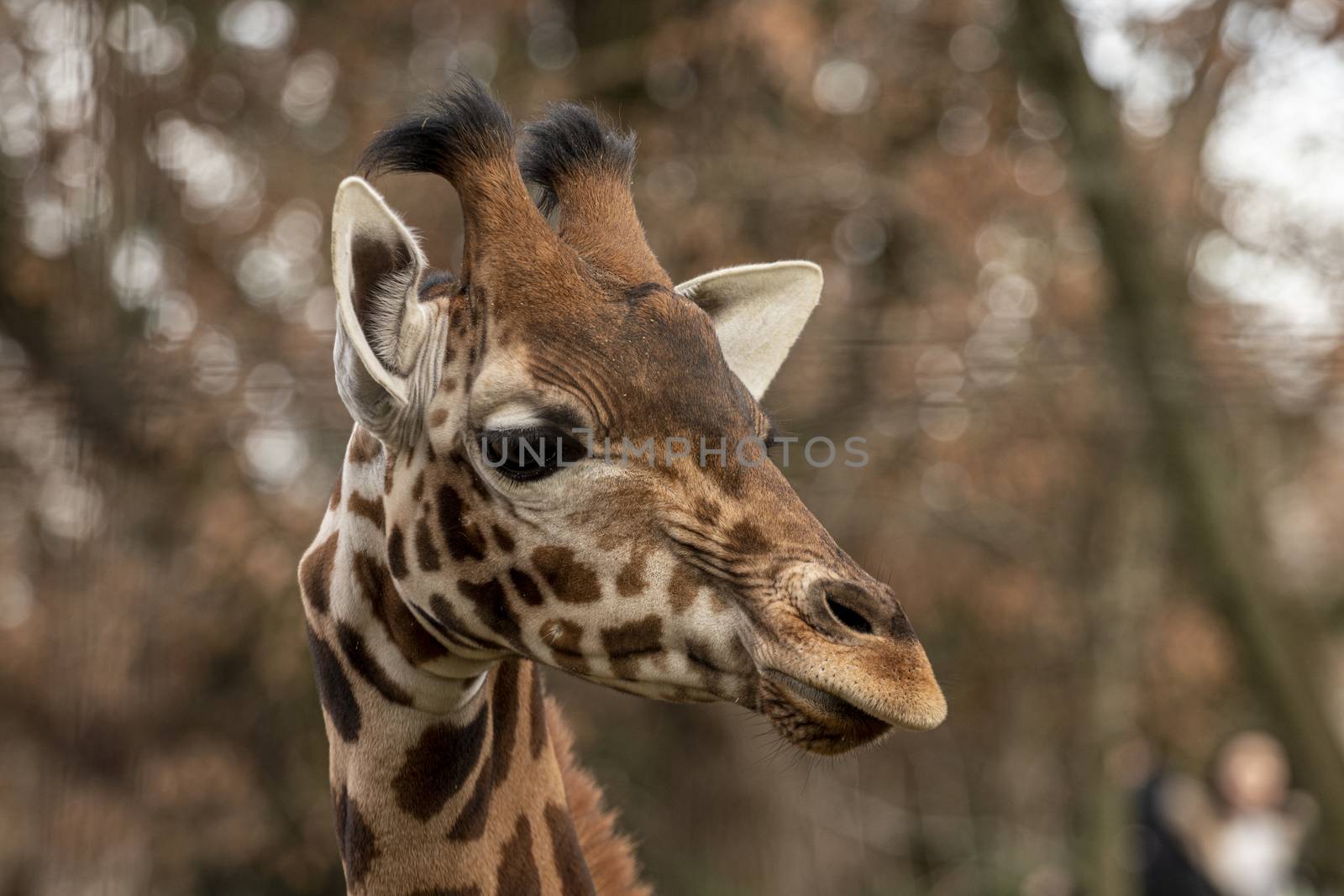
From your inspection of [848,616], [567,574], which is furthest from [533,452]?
[848,616]

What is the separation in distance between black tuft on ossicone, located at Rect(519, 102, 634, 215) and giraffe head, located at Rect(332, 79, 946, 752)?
22 cm

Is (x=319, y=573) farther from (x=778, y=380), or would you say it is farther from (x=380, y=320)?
(x=778, y=380)

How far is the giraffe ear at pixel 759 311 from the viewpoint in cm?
288

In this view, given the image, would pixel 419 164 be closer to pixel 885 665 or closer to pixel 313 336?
pixel 885 665

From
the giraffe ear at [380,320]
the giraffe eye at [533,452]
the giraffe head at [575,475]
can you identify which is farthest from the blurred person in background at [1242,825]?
the giraffe ear at [380,320]

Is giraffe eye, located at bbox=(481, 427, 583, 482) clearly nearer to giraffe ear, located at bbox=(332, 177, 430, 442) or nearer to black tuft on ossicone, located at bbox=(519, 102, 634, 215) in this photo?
giraffe ear, located at bbox=(332, 177, 430, 442)

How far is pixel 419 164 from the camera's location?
257 cm

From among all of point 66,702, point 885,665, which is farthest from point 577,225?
point 66,702

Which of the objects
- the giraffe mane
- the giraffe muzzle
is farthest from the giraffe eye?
the giraffe mane

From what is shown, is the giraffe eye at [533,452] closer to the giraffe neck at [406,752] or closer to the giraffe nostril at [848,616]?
the giraffe neck at [406,752]

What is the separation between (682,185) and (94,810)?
17.4 feet

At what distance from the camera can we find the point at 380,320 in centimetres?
235

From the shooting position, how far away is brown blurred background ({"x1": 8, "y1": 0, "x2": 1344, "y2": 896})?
7.11 meters

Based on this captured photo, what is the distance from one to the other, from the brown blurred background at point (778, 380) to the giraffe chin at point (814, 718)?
4.04m
